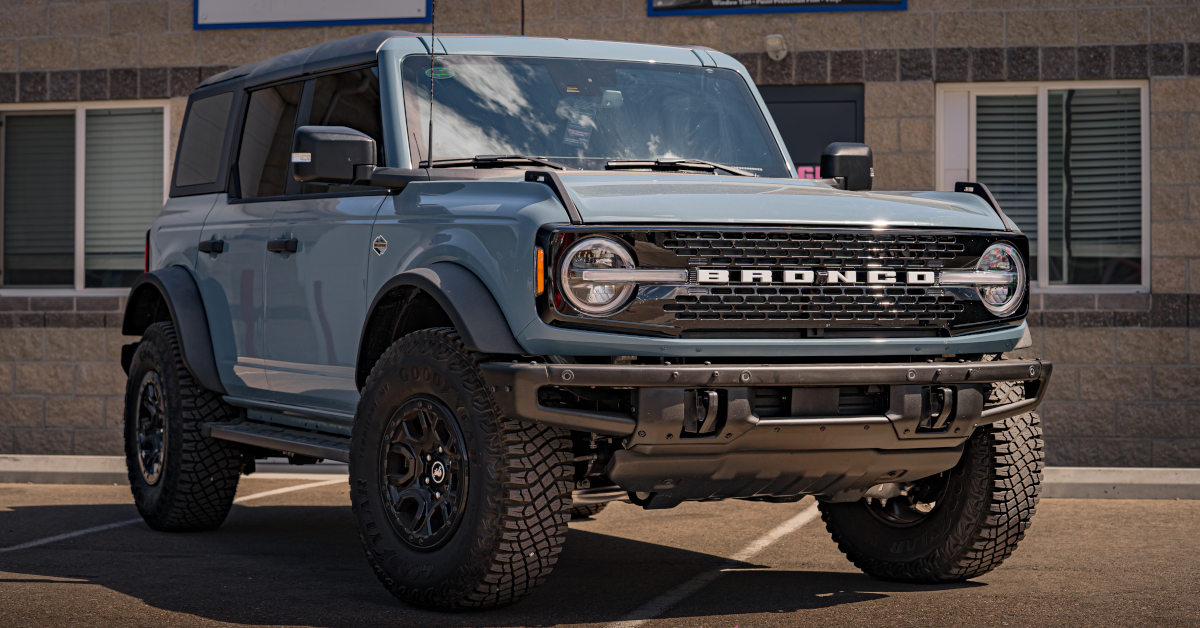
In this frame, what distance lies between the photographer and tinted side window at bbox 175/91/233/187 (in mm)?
7387

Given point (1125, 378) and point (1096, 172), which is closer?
point (1125, 378)

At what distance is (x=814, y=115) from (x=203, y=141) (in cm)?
592

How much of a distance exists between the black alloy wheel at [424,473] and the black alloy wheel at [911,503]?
1.78m

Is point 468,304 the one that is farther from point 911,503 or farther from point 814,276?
point 911,503

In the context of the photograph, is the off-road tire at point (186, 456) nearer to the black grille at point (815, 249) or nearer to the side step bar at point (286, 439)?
the side step bar at point (286, 439)

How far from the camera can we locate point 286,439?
6.14 metres

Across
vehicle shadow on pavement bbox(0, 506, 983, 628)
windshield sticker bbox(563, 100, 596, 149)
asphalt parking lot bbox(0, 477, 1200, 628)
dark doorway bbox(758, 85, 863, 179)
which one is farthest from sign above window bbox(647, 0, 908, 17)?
windshield sticker bbox(563, 100, 596, 149)

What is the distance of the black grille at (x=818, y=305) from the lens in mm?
4594

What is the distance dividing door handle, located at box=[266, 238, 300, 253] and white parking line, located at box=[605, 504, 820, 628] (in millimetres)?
2174

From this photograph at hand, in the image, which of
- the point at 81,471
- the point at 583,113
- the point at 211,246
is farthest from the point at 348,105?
the point at 81,471

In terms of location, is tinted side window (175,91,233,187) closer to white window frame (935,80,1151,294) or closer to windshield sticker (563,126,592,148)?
windshield sticker (563,126,592,148)

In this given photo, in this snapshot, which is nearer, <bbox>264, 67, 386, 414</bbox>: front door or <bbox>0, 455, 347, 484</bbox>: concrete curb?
<bbox>264, 67, 386, 414</bbox>: front door

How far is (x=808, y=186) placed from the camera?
17.6ft

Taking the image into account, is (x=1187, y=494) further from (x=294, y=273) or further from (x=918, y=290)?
(x=294, y=273)
